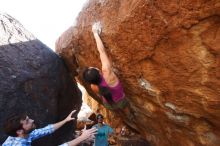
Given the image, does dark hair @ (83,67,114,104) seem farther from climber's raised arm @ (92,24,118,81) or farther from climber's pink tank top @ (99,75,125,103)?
climber's raised arm @ (92,24,118,81)

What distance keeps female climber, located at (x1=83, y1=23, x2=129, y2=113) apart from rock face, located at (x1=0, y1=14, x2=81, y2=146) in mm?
1311

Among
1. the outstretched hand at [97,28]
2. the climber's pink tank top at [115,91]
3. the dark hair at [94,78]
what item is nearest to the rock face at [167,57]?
the outstretched hand at [97,28]

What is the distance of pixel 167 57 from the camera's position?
484 cm

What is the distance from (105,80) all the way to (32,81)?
1.68 meters

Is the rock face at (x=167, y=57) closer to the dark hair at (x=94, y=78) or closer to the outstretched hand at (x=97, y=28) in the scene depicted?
the outstretched hand at (x=97, y=28)

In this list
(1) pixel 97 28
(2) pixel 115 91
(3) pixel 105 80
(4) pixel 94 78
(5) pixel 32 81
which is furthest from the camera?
(5) pixel 32 81

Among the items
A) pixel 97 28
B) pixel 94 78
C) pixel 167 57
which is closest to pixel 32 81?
pixel 97 28

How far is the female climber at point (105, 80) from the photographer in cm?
480

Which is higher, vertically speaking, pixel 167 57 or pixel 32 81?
pixel 32 81

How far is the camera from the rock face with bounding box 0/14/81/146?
5.62 m

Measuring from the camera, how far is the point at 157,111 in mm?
5723

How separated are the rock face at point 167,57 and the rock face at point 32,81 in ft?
2.82

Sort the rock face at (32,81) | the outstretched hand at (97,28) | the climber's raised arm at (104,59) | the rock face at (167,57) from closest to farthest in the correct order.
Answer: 1. the rock face at (167,57)
2. the climber's raised arm at (104,59)
3. the outstretched hand at (97,28)
4. the rock face at (32,81)

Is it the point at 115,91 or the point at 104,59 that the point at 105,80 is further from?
the point at 104,59
